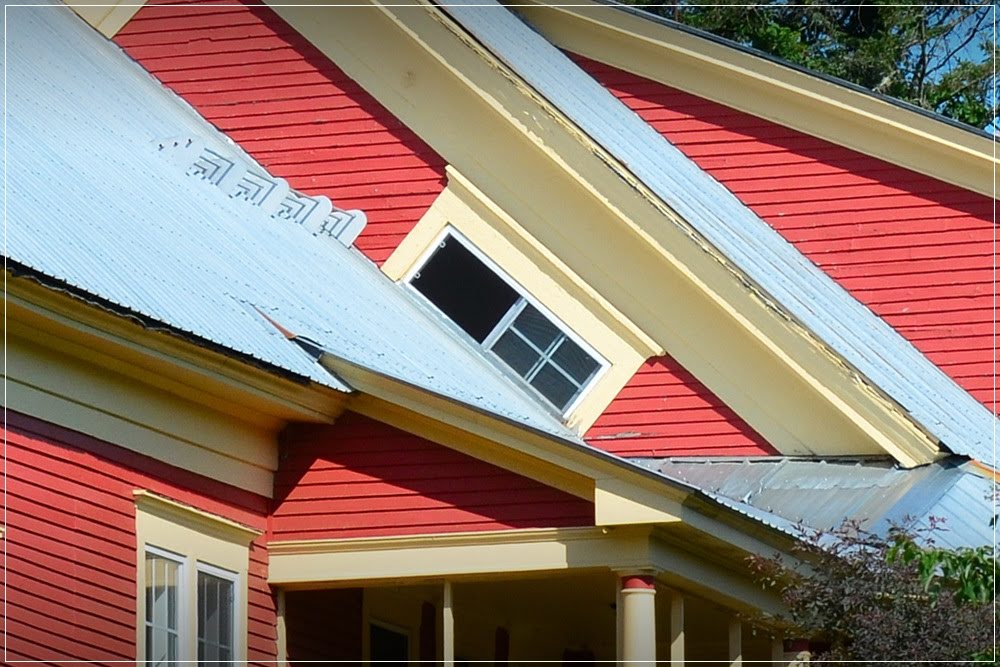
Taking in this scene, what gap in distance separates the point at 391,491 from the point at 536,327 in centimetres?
301

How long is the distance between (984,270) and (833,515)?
4.73 metres

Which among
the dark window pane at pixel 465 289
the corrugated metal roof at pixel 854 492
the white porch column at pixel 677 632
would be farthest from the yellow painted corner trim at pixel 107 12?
the white porch column at pixel 677 632

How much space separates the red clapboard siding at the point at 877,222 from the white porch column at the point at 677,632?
185 inches

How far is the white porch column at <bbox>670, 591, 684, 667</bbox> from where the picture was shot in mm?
12727

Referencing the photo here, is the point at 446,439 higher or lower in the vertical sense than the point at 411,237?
lower

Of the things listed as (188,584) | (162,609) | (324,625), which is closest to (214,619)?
(188,584)

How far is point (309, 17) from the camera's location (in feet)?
57.3

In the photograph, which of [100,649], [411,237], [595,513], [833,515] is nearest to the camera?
[100,649]

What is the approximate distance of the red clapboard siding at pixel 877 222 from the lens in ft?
55.8

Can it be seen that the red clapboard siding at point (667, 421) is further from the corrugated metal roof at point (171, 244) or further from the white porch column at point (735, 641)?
the white porch column at point (735, 641)

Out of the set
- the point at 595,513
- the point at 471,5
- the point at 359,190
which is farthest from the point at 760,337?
the point at 471,5

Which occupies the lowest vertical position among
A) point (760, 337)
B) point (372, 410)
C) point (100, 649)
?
point (100, 649)

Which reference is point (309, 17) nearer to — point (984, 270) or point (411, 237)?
point (411, 237)

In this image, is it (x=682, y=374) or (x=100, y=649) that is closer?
(x=100, y=649)
